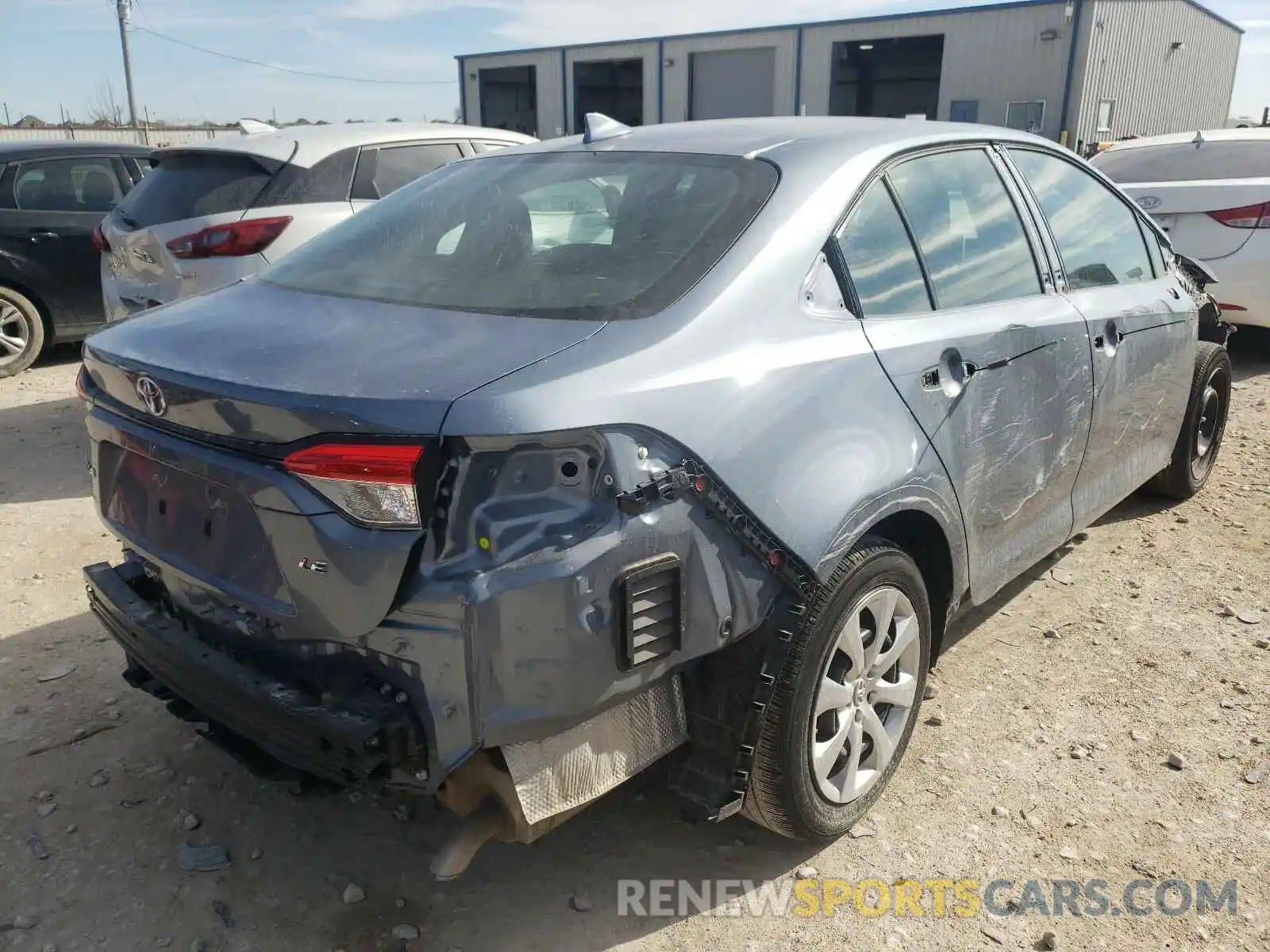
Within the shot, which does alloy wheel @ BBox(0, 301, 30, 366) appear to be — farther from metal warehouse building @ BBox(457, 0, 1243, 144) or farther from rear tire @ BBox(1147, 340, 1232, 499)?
metal warehouse building @ BBox(457, 0, 1243, 144)

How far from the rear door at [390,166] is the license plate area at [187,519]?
11.7ft

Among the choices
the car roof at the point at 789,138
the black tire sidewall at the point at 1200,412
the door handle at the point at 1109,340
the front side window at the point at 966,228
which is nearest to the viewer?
the car roof at the point at 789,138

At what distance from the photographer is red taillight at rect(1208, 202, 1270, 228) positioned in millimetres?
6566

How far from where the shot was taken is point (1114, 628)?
146 inches

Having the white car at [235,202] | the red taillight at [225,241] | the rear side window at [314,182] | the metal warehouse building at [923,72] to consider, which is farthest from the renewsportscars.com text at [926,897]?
the metal warehouse building at [923,72]

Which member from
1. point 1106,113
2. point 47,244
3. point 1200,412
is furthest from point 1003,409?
point 1106,113

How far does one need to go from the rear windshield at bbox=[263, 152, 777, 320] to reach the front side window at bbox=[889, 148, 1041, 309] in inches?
21.4

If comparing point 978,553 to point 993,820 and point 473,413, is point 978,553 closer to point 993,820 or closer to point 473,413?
point 993,820

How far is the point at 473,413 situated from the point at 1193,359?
3697 mm

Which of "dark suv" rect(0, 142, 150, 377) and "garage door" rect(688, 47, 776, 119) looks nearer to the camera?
"dark suv" rect(0, 142, 150, 377)

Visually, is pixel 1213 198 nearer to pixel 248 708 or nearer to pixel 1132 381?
pixel 1132 381

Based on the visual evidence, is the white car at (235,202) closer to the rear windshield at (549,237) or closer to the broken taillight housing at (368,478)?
the rear windshield at (549,237)

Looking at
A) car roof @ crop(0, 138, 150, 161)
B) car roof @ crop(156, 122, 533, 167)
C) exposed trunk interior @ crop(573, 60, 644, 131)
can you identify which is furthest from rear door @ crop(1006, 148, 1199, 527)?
exposed trunk interior @ crop(573, 60, 644, 131)

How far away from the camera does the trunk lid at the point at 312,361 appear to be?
1.85 meters
